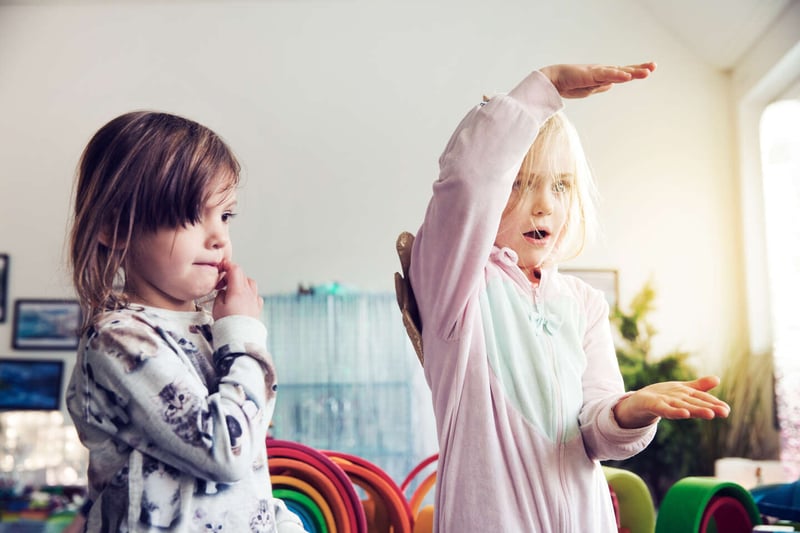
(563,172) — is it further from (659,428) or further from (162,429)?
(659,428)

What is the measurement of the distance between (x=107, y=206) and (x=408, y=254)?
0.41 meters

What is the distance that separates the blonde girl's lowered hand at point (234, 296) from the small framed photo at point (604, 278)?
A: 174 inches

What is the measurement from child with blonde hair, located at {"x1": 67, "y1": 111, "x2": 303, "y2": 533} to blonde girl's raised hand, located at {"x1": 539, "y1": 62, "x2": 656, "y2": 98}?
41cm

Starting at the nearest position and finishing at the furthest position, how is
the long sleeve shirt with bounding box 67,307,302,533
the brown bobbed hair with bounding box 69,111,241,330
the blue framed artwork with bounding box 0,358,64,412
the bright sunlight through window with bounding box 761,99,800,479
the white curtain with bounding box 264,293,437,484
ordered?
the long sleeve shirt with bounding box 67,307,302,533 < the brown bobbed hair with bounding box 69,111,241,330 < the bright sunlight through window with bounding box 761,99,800,479 < the white curtain with bounding box 264,293,437,484 < the blue framed artwork with bounding box 0,358,64,412

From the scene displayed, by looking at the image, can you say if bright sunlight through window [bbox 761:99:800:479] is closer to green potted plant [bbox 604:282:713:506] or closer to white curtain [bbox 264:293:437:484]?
green potted plant [bbox 604:282:713:506]

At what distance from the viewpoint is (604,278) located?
209 inches

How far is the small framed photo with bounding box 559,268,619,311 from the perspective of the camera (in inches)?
208

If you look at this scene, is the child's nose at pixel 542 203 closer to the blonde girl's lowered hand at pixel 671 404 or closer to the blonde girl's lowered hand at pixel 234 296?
the blonde girl's lowered hand at pixel 671 404

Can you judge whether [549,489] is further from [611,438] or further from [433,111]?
[433,111]

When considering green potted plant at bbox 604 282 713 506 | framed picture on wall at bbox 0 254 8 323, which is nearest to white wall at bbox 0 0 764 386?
framed picture on wall at bbox 0 254 8 323

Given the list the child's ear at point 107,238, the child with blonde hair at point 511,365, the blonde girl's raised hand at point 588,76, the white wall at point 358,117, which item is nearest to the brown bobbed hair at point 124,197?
the child's ear at point 107,238

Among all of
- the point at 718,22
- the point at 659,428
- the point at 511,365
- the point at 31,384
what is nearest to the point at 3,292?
the point at 31,384

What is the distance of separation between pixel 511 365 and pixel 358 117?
4536mm

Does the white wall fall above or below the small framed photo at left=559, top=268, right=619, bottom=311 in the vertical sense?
above
